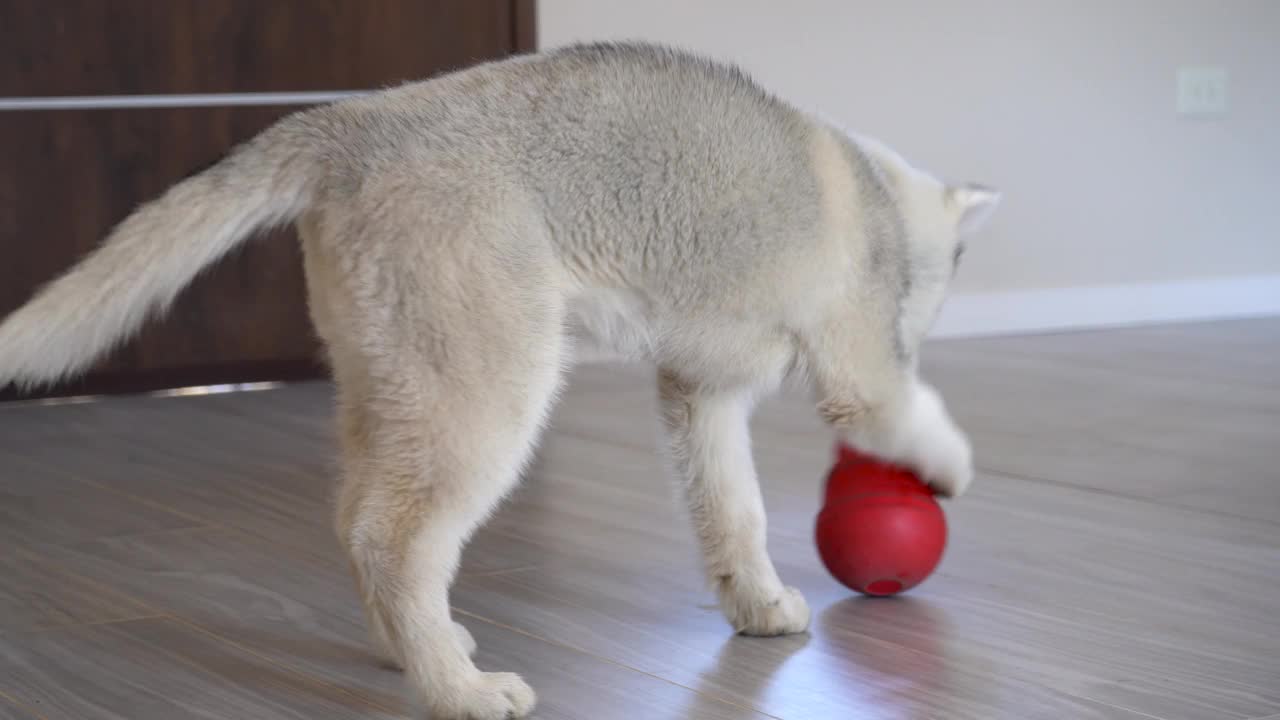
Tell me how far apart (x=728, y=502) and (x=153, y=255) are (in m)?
0.81

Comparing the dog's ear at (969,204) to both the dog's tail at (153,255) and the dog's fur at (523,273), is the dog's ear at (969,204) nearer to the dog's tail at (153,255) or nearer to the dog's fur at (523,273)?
the dog's fur at (523,273)


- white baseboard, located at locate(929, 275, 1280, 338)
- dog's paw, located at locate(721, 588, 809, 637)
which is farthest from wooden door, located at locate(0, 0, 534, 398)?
dog's paw, located at locate(721, 588, 809, 637)

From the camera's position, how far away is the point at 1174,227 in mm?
5691

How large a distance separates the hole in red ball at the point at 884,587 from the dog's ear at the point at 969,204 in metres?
0.49

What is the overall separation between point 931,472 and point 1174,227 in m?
4.06

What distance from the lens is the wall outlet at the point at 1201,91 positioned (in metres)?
5.66

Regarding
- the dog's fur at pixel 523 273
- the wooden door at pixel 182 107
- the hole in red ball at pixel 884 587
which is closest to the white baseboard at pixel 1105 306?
the wooden door at pixel 182 107

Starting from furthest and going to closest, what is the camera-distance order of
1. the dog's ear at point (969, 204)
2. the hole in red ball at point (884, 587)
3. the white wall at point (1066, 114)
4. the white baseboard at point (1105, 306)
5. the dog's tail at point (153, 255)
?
the white baseboard at point (1105, 306)
the white wall at point (1066, 114)
the hole in red ball at point (884, 587)
the dog's ear at point (969, 204)
the dog's tail at point (153, 255)

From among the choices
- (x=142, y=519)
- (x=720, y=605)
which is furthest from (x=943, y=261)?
(x=142, y=519)

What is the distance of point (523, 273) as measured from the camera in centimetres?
172

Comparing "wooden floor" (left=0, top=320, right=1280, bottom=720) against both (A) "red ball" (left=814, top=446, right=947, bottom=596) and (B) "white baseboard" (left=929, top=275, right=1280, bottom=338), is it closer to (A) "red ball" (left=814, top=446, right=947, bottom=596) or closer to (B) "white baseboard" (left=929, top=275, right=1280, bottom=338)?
(A) "red ball" (left=814, top=446, right=947, bottom=596)

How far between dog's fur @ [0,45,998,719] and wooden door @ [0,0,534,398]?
2624mm

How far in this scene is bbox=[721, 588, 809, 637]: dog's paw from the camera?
6.66 feet

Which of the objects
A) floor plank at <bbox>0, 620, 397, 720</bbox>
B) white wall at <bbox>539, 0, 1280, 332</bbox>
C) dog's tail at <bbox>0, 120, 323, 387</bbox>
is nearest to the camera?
dog's tail at <bbox>0, 120, 323, 387</bbox>
